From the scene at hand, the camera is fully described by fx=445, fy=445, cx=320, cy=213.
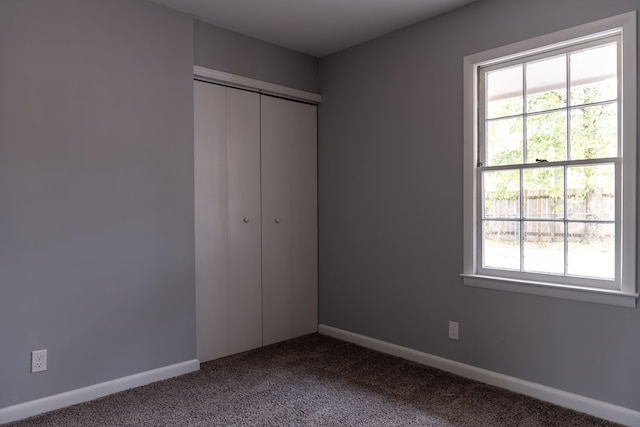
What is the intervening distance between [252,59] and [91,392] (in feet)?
8.36

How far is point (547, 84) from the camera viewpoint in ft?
8.66

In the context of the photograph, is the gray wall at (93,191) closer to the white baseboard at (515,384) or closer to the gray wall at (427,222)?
the gray wall at (427,222)

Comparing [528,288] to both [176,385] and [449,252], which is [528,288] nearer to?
[449,252]

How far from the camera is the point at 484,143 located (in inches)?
114

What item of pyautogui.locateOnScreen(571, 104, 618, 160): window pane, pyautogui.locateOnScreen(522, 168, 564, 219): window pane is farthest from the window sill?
pyautogui.locateOnScreen(571, 104, 618, 160): window pane

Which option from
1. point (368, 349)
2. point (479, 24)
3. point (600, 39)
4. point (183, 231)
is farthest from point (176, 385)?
point (600, 39)

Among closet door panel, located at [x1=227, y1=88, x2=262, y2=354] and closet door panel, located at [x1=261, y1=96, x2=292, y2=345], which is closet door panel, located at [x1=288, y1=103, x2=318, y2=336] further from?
closet door panel, located at [x1=227, y1=88, x2=262, y2=354]

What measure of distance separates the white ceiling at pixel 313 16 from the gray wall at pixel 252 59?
0.07 metres

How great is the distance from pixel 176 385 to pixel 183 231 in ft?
3.23

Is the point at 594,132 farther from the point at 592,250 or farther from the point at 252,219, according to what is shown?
the point at 252,219

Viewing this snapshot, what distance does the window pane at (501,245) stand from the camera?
278cm

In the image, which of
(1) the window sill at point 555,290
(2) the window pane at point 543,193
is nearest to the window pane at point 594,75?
(2) the window pane at point 543,193

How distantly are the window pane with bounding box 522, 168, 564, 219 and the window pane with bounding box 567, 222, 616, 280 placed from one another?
0.14 meters

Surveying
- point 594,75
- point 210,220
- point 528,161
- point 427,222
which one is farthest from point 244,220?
point 594,75
